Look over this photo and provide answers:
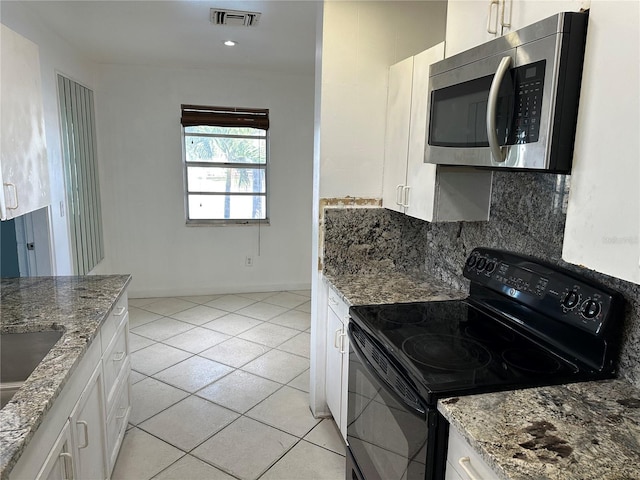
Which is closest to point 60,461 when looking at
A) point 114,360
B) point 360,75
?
point 114,360

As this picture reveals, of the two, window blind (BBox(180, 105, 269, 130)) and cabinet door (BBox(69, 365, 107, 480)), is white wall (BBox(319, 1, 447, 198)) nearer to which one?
cabinet door (BBox(69, 365, 107, 480))

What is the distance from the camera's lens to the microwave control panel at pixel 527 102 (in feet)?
3.75

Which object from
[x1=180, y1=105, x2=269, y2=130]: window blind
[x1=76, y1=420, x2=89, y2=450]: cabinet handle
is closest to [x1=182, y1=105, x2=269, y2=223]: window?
[x1=180, y1=105, x2=269, y2=130]: window blind

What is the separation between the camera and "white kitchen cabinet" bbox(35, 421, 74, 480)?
1.20m

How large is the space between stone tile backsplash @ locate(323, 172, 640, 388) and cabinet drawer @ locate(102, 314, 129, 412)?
112 centimetres

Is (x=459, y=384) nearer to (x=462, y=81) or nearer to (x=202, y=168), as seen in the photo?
(x=462, y=81)

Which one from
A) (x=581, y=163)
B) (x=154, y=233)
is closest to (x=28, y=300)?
(x=581, y=163)

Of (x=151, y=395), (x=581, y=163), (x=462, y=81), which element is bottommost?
(x=151, y=395)

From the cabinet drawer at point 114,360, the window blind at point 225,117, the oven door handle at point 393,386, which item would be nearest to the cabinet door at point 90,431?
the cabinet drawer at point 114,360

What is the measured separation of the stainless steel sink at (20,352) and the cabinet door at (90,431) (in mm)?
225

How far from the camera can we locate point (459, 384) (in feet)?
4.07

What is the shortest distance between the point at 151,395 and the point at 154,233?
223cm

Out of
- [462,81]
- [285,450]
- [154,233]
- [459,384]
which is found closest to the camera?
[459,384]

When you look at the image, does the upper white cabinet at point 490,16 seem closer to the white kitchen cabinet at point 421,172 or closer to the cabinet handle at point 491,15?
the cabinet handle at point 491,15
